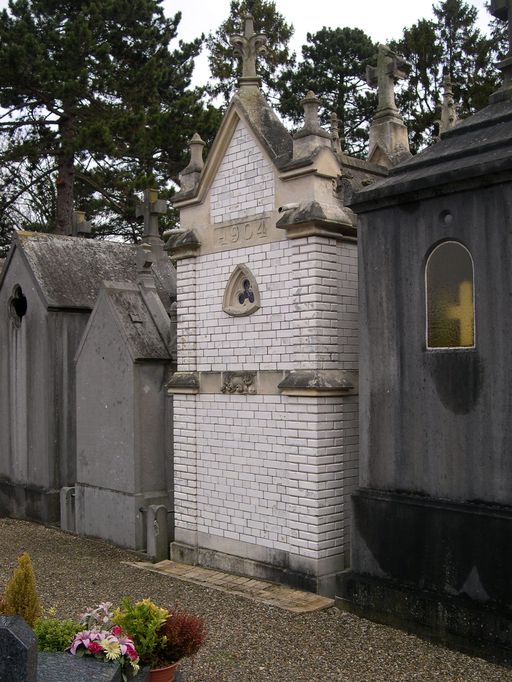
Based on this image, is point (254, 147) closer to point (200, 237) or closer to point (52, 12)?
point (200, 237)

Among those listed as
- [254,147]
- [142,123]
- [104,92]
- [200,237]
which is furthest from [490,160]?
[104,92]

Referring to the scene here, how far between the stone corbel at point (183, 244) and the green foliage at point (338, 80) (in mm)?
18630

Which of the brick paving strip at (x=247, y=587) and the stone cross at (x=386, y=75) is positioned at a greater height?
the stone cross at (x=386, y=75)

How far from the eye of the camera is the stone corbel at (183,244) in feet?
32.0

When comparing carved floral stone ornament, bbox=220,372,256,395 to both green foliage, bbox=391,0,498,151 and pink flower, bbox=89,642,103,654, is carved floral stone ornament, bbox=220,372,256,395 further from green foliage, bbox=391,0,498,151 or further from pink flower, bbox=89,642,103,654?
green foliage, bbox=391,0,498,151

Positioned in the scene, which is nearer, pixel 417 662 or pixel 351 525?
pixel 417 662

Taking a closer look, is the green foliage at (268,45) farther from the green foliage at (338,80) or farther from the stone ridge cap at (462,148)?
the stone ridge cap at (462,148)

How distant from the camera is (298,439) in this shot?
834cm

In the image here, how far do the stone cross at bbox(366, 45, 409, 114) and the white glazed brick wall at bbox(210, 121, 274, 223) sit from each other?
1727mm

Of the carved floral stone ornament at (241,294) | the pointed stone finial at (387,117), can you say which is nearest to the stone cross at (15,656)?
the carved floral stone ornament at (241,294)

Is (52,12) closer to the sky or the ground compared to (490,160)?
closer to the sky

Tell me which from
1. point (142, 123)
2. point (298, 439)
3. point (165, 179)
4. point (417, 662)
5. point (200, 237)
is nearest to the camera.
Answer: point (417, 662)

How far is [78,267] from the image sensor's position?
13.5m

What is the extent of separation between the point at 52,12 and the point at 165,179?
5.46 m
